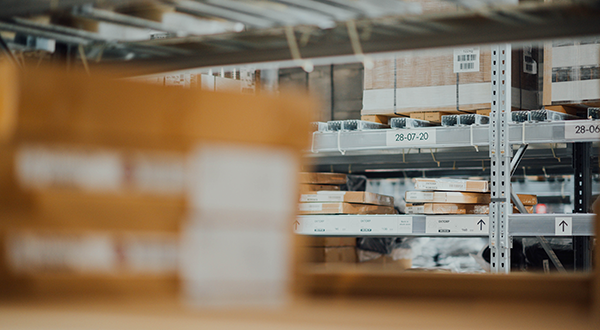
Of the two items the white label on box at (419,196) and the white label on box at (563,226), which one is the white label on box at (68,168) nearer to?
the white label on box at (563,226)

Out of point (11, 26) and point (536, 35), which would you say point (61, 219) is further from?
point (536, 35)

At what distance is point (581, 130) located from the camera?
3.14 meters

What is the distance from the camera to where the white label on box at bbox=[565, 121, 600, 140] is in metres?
3.08

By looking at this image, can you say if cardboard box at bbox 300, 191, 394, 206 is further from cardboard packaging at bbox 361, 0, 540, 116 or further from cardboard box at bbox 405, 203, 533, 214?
cardboard packaging at bbox 361, 0, 540, 116

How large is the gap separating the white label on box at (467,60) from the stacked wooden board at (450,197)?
0.69 meters

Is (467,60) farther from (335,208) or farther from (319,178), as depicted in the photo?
(319,178)

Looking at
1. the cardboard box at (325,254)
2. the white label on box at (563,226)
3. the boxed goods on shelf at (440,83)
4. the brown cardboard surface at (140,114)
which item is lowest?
the cardboard box at (325,254)

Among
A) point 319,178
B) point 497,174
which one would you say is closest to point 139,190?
point 497,174

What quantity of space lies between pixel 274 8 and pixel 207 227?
39cm

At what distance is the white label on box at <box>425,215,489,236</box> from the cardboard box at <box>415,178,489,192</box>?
21 cm

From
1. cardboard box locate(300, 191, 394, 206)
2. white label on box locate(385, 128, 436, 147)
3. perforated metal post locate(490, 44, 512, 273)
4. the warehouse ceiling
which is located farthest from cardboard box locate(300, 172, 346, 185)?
the warehouse ceiling

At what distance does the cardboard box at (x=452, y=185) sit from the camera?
3717 millimetres

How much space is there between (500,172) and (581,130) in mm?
421

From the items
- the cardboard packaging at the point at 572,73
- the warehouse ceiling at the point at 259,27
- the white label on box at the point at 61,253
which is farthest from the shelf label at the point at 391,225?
the white label on box at the point at 61,253
